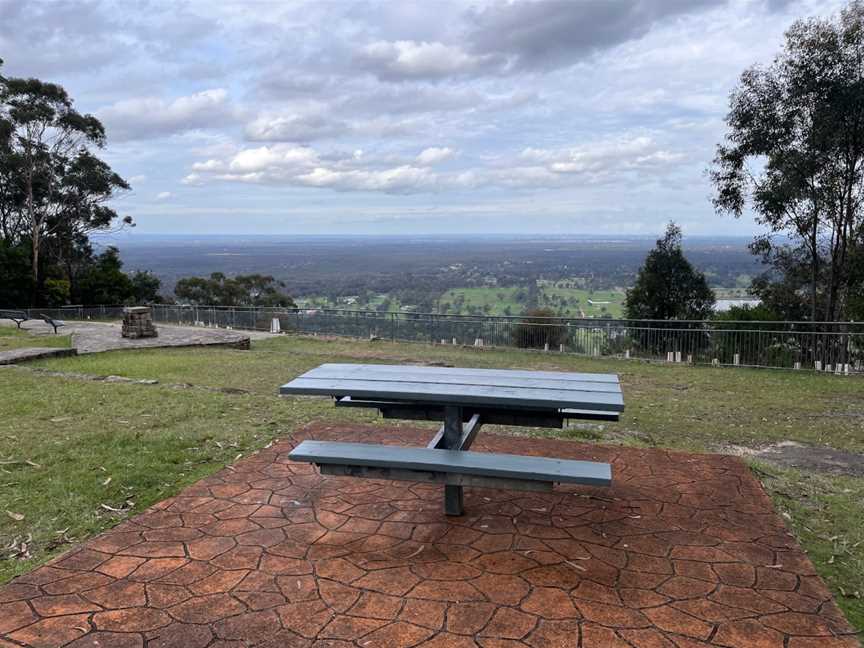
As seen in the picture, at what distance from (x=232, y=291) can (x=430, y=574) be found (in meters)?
47.2

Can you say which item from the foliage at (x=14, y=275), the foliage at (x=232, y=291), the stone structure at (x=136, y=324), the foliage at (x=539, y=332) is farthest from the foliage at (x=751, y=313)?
the foliage at (x=232, y=291)

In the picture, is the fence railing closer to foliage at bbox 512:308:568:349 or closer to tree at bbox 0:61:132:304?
foliage at bbox 512:308:568:349

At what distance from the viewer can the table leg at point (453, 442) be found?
146 inches

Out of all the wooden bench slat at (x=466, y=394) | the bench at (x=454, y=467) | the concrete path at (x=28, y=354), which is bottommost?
the concrete path at (x=28, y=354)

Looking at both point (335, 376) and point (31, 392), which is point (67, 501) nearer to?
point (335, 376)

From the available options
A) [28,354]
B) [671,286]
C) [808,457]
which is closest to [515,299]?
[671,286]

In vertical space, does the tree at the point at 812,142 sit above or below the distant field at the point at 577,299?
above

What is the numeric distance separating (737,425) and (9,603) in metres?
6.43

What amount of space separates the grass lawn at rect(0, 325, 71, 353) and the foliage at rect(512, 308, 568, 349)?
10.4 meters

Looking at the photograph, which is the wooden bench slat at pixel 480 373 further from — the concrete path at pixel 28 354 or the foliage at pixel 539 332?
the foliage at pixel 539 332

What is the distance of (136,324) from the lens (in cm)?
1501

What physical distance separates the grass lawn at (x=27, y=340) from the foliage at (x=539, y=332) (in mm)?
10381

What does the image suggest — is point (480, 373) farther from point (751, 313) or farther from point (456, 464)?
point (751, 313)

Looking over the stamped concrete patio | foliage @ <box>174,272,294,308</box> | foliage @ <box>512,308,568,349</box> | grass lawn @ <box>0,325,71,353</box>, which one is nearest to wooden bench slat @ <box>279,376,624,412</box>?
the stamped concrete patio
